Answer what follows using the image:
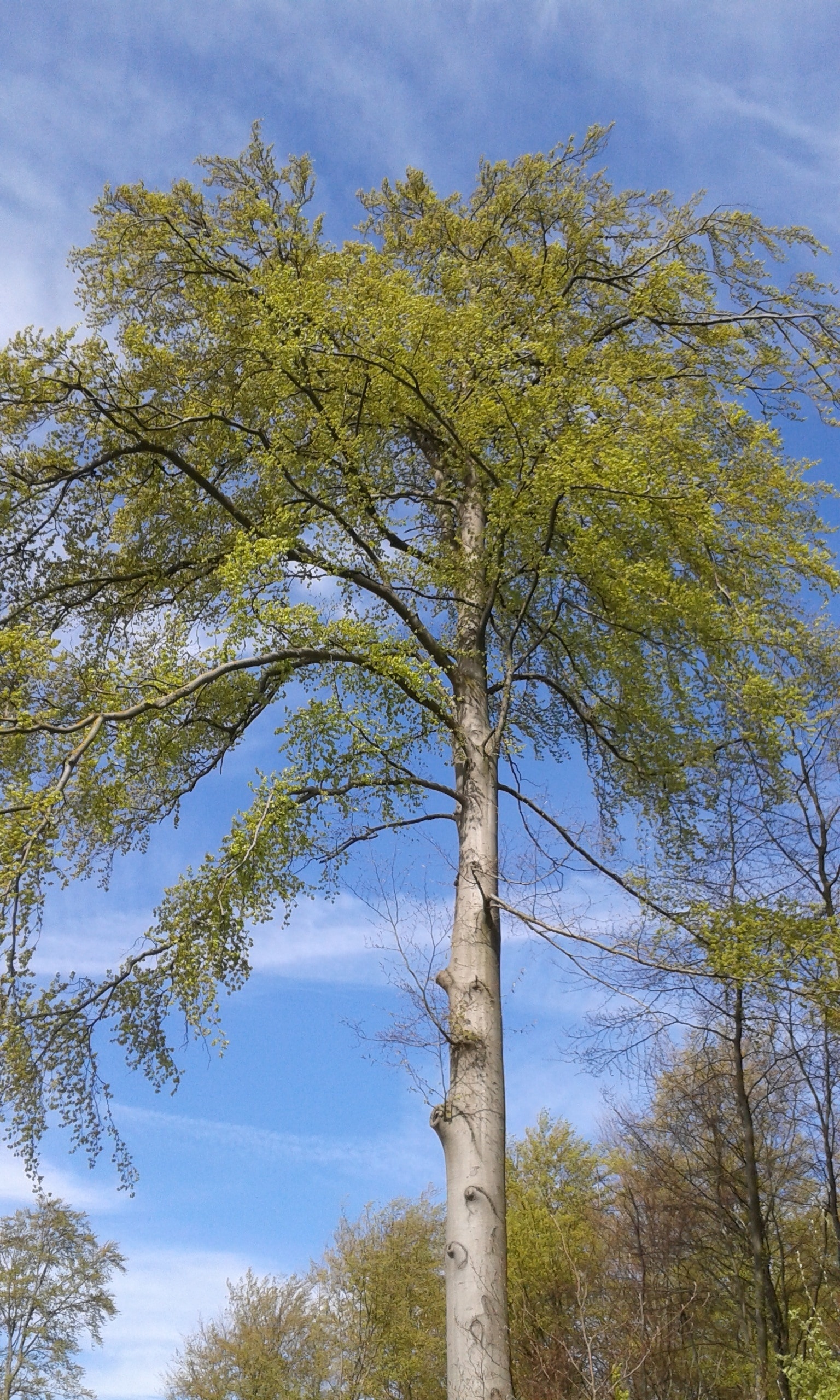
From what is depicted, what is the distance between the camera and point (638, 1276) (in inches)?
672

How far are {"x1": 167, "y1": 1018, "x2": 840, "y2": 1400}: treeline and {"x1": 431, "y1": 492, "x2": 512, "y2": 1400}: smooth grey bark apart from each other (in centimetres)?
54

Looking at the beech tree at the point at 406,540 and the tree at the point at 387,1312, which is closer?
the beech tree at the point at 406,540

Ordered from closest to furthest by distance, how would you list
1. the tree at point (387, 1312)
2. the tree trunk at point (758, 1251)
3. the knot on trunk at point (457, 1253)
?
1. the knot on trunk at point (457, 1253)
2. the tree trunk at point (758, 1251)
3. the tree at point (387, 1312)

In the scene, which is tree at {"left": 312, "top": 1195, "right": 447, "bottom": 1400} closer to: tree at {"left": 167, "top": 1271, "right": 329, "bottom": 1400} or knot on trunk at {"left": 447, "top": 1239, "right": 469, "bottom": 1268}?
tree at {"left": 167, "top": 1271, "right": 329, "bottom": 1400}

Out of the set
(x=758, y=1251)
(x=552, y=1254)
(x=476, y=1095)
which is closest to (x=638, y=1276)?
(x=552, y=1254)

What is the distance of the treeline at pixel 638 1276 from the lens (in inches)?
433

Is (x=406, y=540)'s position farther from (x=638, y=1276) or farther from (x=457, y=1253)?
(x=638, y=1276)

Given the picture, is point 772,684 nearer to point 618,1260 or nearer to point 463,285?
point 463,285

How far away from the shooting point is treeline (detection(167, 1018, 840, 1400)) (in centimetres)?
1101

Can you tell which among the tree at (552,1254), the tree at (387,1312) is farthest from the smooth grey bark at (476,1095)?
the tree at (387,1312)

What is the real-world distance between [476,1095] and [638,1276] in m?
12.4

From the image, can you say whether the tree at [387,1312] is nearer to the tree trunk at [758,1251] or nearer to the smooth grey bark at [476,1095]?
the tree trunk at [758,1251]

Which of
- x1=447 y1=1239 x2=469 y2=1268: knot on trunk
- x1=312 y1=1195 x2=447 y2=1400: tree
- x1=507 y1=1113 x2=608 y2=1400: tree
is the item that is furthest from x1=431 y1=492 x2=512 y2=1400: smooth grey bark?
x1=312 y1=1195 x2=447 y2=1400: tree

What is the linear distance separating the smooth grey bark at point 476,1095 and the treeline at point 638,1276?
54cm
